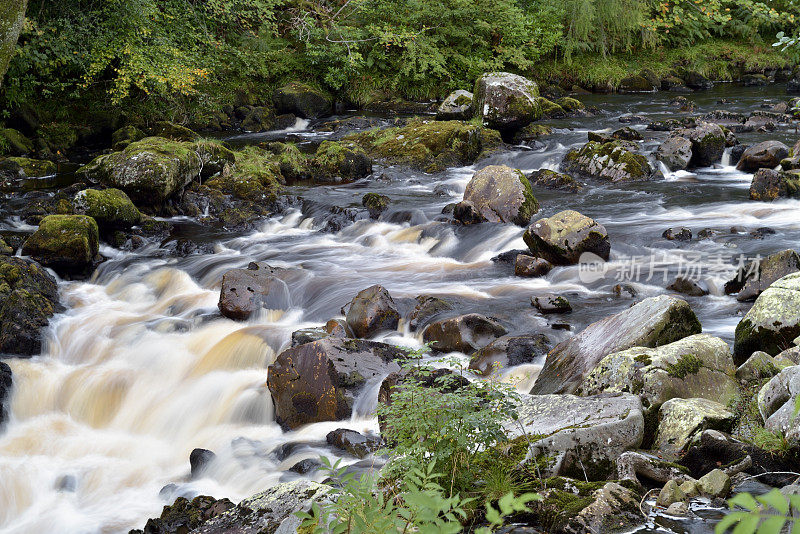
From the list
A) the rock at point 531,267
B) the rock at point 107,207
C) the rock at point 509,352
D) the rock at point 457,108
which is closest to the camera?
the rock at point 509,352

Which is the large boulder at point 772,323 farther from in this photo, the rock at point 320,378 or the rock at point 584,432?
the rock at point 320,378

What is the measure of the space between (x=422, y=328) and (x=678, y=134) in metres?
9.88

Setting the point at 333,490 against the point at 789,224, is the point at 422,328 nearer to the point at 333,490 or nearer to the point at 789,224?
the point at 333,490

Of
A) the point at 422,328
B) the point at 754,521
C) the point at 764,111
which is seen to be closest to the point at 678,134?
the point at 764,111

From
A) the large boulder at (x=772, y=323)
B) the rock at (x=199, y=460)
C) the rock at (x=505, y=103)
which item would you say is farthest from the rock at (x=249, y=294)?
the rock at (x=505, y=103)

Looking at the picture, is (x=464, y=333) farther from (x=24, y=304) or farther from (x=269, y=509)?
(x=24, y=304)

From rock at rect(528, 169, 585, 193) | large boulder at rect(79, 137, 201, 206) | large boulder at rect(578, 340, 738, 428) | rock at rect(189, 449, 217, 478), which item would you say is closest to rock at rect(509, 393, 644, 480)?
large boulder at rect(578, 340, 738, 428)

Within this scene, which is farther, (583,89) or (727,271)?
(583,89)

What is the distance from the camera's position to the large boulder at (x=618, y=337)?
532 centimetres

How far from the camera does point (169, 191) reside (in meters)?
11.7

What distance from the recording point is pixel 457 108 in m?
17.2

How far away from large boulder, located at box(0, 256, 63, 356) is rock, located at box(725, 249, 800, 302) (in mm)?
8030

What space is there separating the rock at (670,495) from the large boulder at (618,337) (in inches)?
79.6

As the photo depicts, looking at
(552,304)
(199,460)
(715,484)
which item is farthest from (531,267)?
(715,484)
